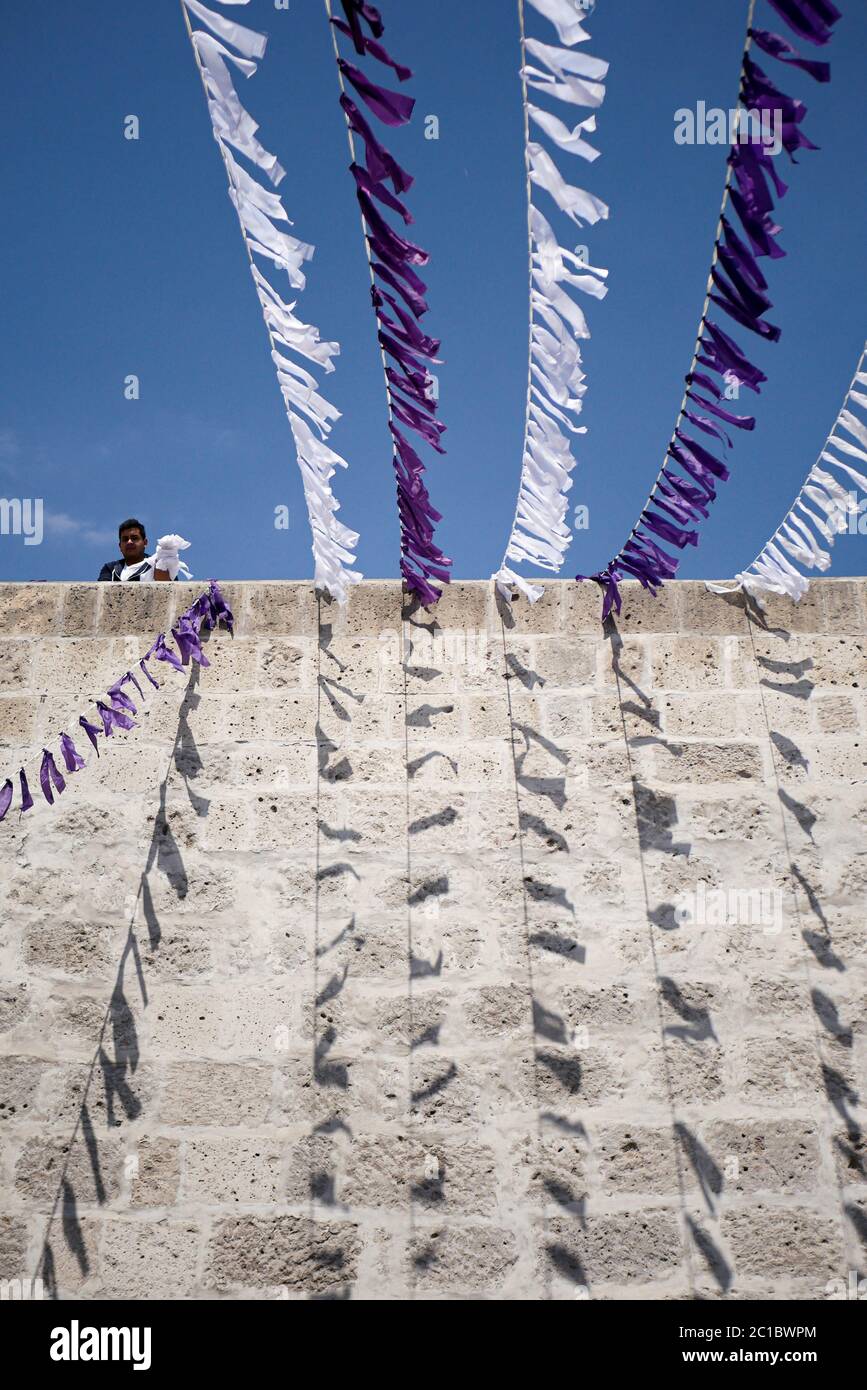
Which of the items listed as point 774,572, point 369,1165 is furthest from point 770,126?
point 369,1165

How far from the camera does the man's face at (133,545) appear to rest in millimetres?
4949

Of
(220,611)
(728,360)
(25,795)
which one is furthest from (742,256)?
(25,795)

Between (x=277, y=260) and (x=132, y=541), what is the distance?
260cm

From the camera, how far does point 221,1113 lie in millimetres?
3436

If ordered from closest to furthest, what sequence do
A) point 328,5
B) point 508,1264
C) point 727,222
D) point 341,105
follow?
point 328,5 → point 341,105 → point 727,222 → point 508,1264

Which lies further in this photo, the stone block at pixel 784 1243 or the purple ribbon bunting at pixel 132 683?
the purple ribbon bunting at pixel 132 683

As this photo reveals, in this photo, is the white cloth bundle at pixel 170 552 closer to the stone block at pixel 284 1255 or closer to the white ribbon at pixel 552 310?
the white ribbon at pixel 552 310

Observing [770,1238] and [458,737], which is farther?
[458,737]

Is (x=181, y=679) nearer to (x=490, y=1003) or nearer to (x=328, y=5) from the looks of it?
(x=490, y=1003)

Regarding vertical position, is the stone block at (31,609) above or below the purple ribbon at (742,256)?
below

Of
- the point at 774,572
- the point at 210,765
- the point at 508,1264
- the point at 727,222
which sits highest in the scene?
the point at 727,222

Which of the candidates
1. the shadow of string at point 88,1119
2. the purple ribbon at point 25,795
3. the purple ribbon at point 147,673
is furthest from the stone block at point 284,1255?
the purple ribbon at point 147,673

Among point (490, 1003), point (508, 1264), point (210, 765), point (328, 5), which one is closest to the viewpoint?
point (328, 5)

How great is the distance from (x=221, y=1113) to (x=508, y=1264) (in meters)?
1.00
